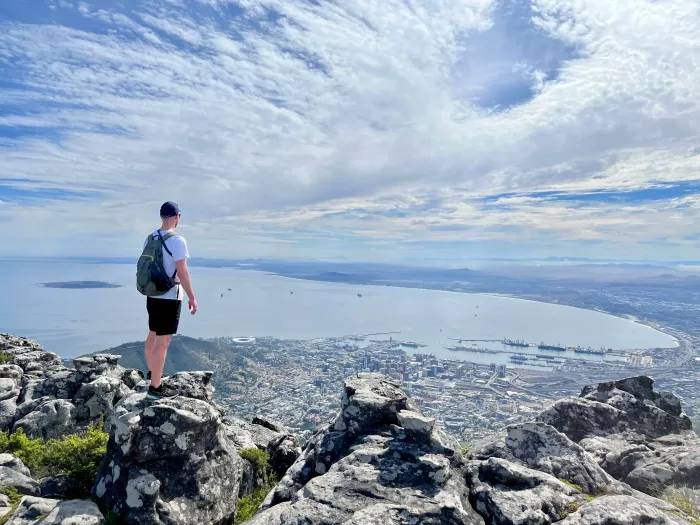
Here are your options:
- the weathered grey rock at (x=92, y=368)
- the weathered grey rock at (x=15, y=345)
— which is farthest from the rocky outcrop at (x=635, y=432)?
the weathered grey rock at (x=15, y=345)

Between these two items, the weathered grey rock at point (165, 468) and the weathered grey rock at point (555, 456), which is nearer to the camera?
the weathered grey rock at point (165, 468)

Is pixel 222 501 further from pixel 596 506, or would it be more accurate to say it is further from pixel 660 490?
pixel 660 490

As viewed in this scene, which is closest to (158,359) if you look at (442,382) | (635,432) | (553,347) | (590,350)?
(635,432)

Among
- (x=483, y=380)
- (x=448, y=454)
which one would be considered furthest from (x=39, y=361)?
(x=483, y=380)

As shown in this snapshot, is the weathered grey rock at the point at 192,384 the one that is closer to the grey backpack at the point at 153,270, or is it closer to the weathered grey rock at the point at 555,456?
the grey backpack at the point at 153,270

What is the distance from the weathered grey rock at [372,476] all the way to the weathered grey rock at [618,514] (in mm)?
1403

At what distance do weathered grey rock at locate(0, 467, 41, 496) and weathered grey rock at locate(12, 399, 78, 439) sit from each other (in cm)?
454

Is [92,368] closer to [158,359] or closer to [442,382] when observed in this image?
[158,359]

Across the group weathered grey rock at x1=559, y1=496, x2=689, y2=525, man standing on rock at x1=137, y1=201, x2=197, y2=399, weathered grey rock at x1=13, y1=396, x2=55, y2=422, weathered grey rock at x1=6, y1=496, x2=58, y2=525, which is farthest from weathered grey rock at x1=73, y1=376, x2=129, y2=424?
weathered grey rock at x1=559, y1=496, x2=689, y2=525

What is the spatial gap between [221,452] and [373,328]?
154m

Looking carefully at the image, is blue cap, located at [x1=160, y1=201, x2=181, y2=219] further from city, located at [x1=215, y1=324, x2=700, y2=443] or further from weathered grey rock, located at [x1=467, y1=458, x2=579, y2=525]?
city, located at [x1=215, y1=324, x2=700, y2=443]

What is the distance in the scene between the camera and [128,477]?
646cm

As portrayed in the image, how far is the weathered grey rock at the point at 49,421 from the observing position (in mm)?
11180

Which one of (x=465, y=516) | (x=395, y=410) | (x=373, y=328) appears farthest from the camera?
(x=373, y=328)
